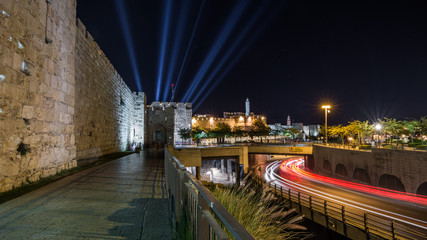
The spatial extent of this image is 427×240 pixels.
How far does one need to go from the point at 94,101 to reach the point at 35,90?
6.58m

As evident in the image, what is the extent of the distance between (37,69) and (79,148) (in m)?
4.77

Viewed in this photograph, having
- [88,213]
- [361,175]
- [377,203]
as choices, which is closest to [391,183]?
[361,175]

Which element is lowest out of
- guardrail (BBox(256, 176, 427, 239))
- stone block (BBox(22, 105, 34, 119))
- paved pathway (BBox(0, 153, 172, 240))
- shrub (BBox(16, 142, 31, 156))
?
guardrail (BBox(256, 176, 427, 239))

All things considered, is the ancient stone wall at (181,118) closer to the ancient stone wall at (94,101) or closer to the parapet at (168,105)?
the parapet at (168,105)

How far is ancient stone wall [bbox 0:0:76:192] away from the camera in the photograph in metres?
→ 5.05

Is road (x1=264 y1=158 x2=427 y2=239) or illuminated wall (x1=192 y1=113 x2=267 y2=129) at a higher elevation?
illuminated wall (x1=192 y1=113 x2=267 y2=129)

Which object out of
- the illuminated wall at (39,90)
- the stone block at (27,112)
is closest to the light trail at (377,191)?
the illuminated wall at (39,90)

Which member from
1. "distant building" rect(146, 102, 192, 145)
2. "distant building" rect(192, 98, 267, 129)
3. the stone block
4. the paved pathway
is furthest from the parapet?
the paved pathway

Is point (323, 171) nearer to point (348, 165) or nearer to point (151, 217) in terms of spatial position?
point (348, 165)

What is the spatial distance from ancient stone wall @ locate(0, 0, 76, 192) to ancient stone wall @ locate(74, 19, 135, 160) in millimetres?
1934

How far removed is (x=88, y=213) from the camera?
149 inches

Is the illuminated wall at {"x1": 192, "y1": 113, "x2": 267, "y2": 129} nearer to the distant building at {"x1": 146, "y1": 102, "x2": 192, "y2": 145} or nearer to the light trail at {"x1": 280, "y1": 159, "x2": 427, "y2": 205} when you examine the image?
the distant building at {"x1": 146, "y1": 102, "x2": 192, "y2": 145}

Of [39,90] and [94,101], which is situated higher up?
Result: [94,101]

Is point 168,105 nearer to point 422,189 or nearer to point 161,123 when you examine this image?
point 161,123
